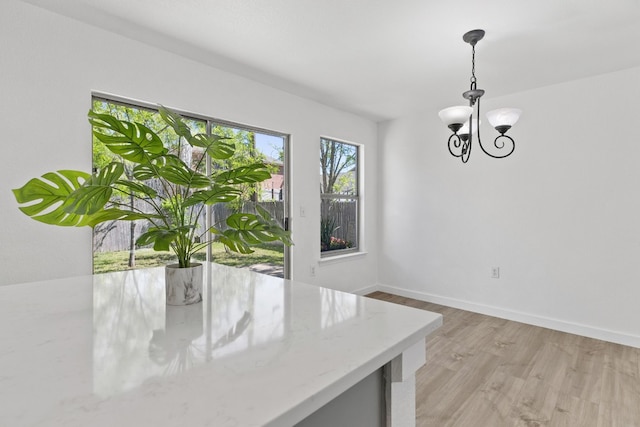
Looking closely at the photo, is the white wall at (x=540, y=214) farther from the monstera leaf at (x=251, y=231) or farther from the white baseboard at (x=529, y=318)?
the monstera leaf at (x=251, y=231)

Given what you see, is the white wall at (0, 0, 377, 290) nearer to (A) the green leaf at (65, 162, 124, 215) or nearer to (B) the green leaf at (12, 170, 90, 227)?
(B) the green leaf at (12, 170, 90, 227)

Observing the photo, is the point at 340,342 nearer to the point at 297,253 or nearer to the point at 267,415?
the point at 267,415

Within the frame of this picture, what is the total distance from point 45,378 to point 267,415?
429mm

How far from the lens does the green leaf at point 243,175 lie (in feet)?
3.28

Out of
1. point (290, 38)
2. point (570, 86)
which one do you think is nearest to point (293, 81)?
point (290, 38)

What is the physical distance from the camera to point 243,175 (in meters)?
1.04

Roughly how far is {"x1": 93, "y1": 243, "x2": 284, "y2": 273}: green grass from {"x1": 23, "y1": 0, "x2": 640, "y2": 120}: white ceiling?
156 centimetres

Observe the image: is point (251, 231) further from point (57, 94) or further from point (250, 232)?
point (57, 94)

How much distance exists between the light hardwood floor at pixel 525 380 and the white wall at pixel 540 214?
38 cm

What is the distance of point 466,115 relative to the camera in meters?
2.06

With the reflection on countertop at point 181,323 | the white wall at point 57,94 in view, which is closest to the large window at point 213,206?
the white wall at point 57,94

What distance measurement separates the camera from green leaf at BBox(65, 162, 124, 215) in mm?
727

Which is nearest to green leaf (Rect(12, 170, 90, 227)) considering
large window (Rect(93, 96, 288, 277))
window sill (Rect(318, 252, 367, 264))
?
large window (Rect(93, 96, 288, 277))

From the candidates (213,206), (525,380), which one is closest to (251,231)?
(213,206)
